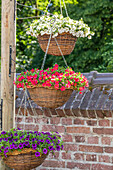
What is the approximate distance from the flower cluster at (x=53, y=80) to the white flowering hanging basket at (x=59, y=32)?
0.35m

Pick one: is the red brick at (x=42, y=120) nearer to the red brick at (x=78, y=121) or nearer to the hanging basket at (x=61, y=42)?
the red brick at (x=78, y=121)

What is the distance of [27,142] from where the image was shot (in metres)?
3.21

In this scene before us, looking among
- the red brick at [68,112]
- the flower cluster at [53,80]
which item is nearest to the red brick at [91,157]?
the red brick at [68,112]

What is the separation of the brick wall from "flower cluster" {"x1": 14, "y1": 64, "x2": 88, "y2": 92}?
2.02 feet

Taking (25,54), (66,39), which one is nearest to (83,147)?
(66,39)

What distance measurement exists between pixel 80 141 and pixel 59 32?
1.31m

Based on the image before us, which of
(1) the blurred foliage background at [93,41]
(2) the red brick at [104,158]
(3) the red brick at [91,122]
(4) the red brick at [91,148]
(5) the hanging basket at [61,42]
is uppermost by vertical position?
(1) the blurred foliage background at [93,41]

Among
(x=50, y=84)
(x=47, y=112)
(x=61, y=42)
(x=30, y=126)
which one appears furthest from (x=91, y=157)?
(x=61, y=42)

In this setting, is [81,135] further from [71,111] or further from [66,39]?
[66,39]

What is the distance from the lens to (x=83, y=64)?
11.3 metres

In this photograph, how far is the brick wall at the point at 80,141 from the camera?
3.79 m

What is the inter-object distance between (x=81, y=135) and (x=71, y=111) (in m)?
0.32

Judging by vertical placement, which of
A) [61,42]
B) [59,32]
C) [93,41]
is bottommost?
[61,42]

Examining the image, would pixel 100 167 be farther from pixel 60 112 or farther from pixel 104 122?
pixel 60 112
